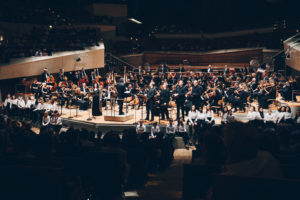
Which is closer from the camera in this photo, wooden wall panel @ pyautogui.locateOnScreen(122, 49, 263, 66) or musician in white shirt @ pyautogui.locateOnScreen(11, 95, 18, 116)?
musician in white shirt @ pyautogui.locateOnScreen(11, 95, 18, 116)

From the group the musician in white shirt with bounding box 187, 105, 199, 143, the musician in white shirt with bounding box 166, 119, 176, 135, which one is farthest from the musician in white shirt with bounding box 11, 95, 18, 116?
the musician in white shirt with bounding box 187, 105, 199, 143

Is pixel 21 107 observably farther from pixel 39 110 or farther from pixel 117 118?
pixel 117 118

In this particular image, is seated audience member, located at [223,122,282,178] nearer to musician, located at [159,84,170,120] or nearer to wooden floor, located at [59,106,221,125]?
wooden floor, located at [59,106,221,125]

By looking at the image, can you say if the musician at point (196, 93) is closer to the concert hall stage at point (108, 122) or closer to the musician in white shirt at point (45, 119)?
the concert hall stage at point (108, 122)

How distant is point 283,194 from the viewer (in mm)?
1748

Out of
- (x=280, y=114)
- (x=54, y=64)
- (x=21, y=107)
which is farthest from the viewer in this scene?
(x=54, y=64)

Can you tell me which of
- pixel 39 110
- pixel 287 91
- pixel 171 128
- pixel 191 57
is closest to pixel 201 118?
pixel 171 128

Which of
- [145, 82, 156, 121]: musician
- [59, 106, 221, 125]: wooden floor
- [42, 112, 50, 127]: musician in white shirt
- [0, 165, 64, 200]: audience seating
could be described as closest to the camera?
[0, 165, 64, 200]: audience seating

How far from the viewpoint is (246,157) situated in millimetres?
1826

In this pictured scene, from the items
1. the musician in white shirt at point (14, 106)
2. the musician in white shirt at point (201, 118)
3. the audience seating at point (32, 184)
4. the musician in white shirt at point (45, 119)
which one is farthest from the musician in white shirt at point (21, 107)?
the audience seating at point (32, 184)

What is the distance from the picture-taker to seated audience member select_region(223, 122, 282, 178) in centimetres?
180

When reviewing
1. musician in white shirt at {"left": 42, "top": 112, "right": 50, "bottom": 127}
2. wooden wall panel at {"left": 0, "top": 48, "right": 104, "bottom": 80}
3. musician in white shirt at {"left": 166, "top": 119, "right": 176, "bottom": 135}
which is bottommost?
musician in white shirt at {"left": 166, "top": 119, "right": 176, "bottom": 135}

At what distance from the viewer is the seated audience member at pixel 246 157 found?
1796 millimetres

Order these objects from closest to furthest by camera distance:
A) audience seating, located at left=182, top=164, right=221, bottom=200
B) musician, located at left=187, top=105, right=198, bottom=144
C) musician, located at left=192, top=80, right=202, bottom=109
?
audience seating, located at left=182, top=164, right=221, bottom=200
musician, located at left=187, top=105, right=198, bottom=144
musician, located at left=192, top=80, right=202, bottom=109
